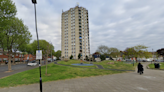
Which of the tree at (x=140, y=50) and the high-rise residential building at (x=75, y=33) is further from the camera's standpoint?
the high-rise residential building at (x=75, y=33)

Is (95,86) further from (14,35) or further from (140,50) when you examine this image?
(140,50)

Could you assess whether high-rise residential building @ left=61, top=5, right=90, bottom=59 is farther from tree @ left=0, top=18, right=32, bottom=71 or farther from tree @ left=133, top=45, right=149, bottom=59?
tree @ left=0, top=18, right=32, bottom=71

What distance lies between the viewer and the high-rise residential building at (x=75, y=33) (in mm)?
64688

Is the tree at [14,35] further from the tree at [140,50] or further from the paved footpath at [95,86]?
the tree at [140,50]

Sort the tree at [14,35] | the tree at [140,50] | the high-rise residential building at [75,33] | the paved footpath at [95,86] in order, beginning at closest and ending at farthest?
the paved footpath at [95,86], the tree at [14,35], the tree at [140,50], the high-rise residential building at [75,33]

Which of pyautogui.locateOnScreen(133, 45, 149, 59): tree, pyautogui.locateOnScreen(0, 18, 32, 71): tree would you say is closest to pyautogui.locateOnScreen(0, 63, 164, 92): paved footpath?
pyautogui.locateOnScreen(0, 18, 32, 71): tree

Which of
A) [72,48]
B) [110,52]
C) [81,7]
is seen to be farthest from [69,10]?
[110,52]

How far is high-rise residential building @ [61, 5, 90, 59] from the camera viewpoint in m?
64.7

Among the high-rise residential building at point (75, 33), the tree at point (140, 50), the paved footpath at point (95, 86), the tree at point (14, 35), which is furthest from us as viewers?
the high-rise residential building at point (75, 33)

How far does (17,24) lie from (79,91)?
19.0 m

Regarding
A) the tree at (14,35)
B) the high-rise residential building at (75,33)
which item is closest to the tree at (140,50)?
the high-rise residential building at (75,33)

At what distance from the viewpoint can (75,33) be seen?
65500mm

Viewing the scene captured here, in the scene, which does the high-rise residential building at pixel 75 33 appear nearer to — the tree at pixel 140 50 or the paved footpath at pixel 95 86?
the tree at pixel 140 50

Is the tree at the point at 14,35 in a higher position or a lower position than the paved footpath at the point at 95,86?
higher
